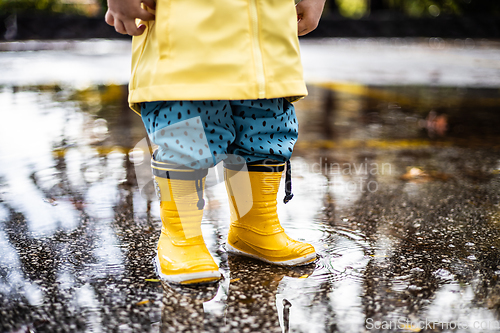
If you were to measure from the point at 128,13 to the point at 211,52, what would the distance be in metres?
0.26

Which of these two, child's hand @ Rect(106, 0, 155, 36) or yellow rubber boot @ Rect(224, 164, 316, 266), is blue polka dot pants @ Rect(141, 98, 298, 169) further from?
child's hand @ Rect(106, 0, 155, 36)

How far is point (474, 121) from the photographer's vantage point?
4332 millimetres

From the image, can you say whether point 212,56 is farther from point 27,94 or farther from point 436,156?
point 27,94

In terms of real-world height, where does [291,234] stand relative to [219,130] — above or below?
below

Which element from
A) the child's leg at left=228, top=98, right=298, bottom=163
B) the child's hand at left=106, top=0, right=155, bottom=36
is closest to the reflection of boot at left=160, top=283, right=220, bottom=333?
the child's leg at left=228, top=98, right=298, bottom=163

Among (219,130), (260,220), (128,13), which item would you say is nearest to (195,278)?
(260,220)

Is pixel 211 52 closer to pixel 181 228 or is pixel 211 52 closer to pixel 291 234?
pixel 181 228

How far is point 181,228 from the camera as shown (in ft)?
5.44

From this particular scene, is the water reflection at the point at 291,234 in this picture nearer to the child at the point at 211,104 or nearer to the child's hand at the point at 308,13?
the child at the point at 211,104

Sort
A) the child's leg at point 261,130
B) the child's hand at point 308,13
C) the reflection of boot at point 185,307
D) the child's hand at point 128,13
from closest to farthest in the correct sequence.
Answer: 1. the reflection of boot at point 185,307
2. the child's hand at point 128,13
3. the child's leg at point 261,130
4. the child's hand at point 308,13

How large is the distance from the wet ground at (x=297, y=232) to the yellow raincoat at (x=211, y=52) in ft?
1.83

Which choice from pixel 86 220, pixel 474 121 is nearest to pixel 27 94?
pixel 86 220

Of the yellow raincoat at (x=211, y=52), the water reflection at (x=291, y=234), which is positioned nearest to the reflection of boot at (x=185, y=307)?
the water reflection at (x=291, y=234)

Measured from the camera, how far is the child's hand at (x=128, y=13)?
4.98ft
